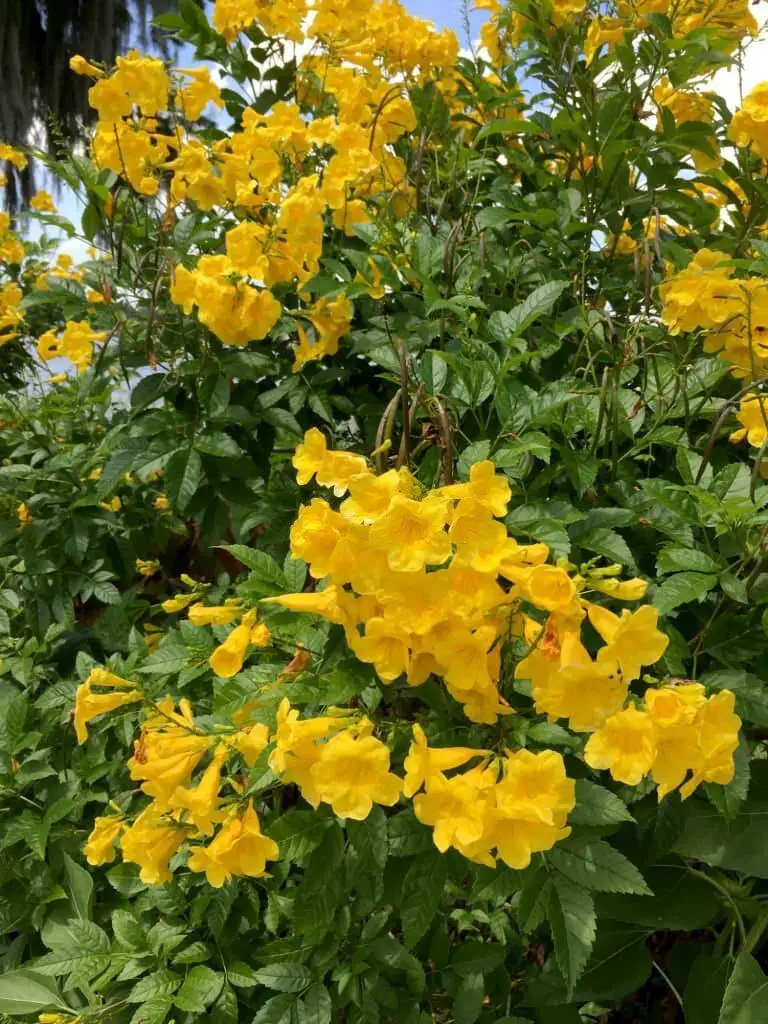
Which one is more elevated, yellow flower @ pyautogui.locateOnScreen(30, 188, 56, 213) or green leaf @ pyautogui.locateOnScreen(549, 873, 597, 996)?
yellow flower @ pyautogui.locateOnScreen(30, 188, 56, 213)

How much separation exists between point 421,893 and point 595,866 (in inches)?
9.4

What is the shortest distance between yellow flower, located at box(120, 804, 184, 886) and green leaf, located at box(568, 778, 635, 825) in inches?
24.0

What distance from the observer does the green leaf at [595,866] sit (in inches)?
40.9

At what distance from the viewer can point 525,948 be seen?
1.70 m

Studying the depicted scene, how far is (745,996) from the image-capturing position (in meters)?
1.20

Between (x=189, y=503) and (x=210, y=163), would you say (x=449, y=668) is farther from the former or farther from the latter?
(x=210, y=163)

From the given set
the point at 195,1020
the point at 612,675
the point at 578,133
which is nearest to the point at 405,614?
the point at 612,675

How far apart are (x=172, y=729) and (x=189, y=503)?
28.3 inches

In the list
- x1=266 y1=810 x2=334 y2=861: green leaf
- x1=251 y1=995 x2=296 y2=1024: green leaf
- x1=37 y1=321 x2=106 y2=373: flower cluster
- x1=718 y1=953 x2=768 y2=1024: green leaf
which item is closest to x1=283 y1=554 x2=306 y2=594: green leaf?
x1=266 y1=810 x2=334 y2=861: green leaf

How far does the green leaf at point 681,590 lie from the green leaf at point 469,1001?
30.7 inches

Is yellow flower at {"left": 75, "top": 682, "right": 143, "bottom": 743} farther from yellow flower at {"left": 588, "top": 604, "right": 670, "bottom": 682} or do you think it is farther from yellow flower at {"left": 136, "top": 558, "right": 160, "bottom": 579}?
yellow flower at {"left": 136, "top": 558, "right": 160, "bottom": 579}

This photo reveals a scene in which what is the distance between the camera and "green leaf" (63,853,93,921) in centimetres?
170

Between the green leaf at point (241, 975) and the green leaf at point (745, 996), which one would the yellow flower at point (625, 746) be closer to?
the green leaf at point (745, 996)

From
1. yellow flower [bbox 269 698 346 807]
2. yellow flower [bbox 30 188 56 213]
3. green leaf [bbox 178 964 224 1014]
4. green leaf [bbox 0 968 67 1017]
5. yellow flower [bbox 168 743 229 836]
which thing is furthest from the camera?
yellow flower [bbox 30 188 56 213]
